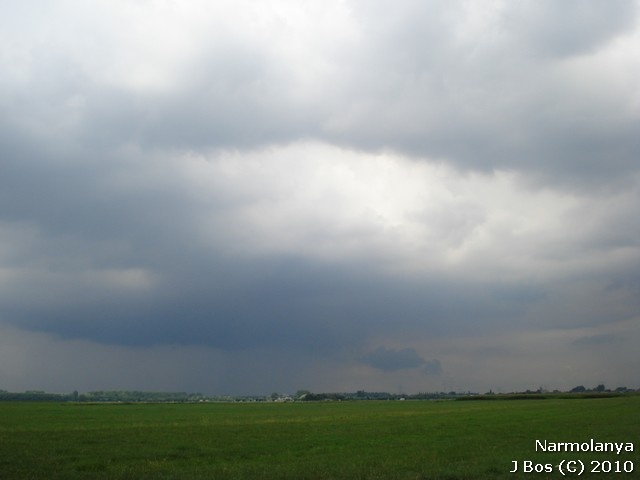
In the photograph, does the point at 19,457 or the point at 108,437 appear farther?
the point at 108,437

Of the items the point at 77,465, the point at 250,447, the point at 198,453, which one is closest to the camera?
the point at 77,465

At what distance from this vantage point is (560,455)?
91.9 feet

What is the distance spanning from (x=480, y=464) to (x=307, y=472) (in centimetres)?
728

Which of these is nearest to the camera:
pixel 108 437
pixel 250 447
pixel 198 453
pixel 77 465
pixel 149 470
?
pixel 149 470

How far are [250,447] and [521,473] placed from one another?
56.0 feet

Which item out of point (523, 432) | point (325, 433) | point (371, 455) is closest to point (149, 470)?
point (371, 455)

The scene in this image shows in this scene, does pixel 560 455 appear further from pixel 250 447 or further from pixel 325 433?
pixel 325 433

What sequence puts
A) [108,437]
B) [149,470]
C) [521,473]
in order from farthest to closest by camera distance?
[108,437] < [149,470] < [521,473]

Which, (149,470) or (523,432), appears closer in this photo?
(149,470)

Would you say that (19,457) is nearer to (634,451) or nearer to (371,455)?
(371,455)

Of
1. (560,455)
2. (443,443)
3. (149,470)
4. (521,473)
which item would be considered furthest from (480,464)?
(149,470)

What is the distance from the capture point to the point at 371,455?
29.8 m

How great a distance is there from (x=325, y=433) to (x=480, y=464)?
21367 millimetres

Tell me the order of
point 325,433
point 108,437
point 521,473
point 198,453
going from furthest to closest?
point 325,433 < point 108,437 < point 198,453 < point 521,473
